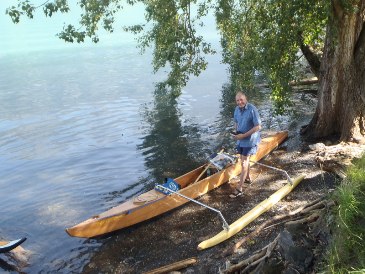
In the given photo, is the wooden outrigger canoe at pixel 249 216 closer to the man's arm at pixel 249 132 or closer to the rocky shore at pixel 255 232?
the rocky shore at pixel 255 232

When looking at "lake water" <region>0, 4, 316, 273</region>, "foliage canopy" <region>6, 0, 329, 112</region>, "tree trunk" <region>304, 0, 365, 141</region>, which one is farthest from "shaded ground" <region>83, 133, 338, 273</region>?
"foliage canopy" <region>6, 0, 329, 112</region>

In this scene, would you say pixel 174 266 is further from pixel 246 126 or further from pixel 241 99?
pixel 241 99

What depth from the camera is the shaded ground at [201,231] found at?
8.27 meters

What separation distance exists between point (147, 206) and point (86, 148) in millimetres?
9819

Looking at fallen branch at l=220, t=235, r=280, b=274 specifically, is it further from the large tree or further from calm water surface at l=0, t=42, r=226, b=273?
the large tree

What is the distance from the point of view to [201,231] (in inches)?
378

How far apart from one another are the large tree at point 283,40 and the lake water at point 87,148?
414 cm

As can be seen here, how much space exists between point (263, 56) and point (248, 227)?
252 inches

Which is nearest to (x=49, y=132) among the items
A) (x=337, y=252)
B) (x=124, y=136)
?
(x=124, y=136)

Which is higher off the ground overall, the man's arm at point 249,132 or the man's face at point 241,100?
the man's face at point 241,100

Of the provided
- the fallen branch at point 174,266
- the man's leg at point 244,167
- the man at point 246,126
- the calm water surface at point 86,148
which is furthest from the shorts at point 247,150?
the calm water surface at point 86,148

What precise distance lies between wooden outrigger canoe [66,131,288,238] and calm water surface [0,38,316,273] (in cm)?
70

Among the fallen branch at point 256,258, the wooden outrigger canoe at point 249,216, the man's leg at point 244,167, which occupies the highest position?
the fallen branch at point 256,258

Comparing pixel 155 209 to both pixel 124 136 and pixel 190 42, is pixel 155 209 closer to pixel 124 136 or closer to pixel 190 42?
pixel 190 42
